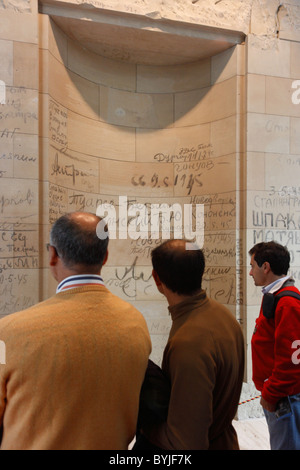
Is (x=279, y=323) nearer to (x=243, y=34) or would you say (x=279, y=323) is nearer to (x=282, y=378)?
(x=282, y=378)

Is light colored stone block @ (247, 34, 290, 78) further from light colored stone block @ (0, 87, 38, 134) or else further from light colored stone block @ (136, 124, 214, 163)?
light colored stone block @ (0, 87, 38, 134)

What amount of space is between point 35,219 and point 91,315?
2534mm

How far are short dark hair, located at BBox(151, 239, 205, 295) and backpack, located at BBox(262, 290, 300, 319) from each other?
93cm

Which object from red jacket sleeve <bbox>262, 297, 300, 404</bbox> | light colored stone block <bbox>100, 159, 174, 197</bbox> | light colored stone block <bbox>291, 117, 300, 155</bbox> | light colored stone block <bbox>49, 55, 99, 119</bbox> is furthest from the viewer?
light colored stone block <bbox>100, 159, 174, 197</bbox>

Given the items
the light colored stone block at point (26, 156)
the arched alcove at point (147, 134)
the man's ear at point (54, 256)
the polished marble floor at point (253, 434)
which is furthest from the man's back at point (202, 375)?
the arched alcove at point (147, 134)

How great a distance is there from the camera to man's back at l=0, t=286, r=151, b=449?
117cm

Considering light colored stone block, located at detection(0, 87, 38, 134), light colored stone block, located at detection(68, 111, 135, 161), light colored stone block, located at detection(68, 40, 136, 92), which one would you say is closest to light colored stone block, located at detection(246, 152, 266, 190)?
light colored stone block, located at detection(68, 111, 135, 161)

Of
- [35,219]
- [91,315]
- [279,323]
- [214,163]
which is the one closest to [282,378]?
[279,323]

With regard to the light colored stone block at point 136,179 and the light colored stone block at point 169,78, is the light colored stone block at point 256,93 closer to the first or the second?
the light colored stone block at point 169,78

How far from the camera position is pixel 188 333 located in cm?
148

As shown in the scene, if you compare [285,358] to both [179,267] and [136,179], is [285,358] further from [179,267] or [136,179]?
[136,179]

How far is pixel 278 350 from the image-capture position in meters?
2.19

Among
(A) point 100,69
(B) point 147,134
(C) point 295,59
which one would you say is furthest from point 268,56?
(A) point 100,69

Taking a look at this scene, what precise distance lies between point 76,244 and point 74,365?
395 mm
